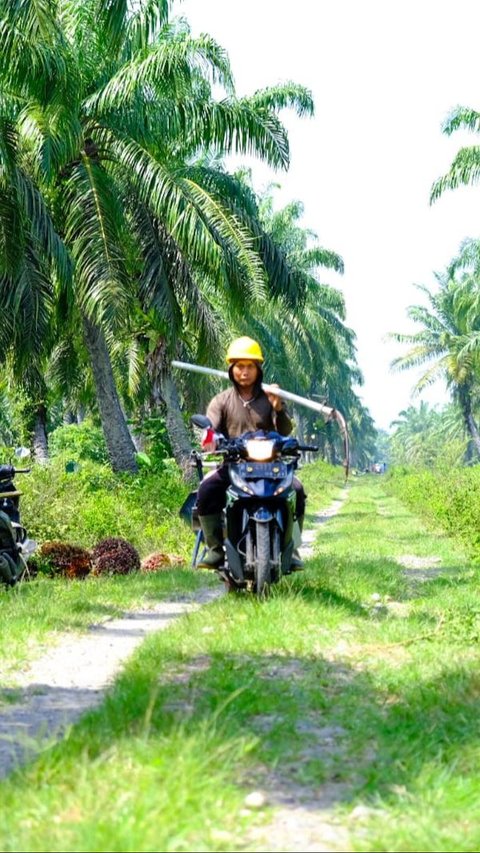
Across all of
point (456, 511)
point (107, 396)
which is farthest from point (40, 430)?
point (456, 511)

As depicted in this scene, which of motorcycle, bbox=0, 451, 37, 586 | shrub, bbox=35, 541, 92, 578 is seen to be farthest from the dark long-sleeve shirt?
shrub, bbox=35, 541, 92, 578

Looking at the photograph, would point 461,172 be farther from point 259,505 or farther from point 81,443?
point 259,505

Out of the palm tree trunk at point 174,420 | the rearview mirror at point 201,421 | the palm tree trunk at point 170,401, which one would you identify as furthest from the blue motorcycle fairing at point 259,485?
the palm tree trunk at point 174,420

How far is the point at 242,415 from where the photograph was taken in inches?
310

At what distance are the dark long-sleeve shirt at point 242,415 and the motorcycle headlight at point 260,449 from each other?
52 centimetres

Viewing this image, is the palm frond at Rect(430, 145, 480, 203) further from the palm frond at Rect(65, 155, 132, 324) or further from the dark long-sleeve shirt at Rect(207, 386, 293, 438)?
the dark long-sleeve shirt at Rect(207, 386, 293, 438)

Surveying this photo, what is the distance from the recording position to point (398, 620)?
263 inches

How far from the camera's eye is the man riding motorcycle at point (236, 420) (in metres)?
7.68

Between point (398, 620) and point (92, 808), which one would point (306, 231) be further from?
point (92, 808)

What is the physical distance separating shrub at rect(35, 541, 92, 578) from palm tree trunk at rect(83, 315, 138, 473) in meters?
6.24

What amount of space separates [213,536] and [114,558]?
4.21 m

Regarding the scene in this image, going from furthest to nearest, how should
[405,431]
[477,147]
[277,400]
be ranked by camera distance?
[405,431]
[477,147]
[277,400]

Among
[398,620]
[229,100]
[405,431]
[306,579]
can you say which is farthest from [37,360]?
[405,431]

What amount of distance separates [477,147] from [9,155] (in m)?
13.9
